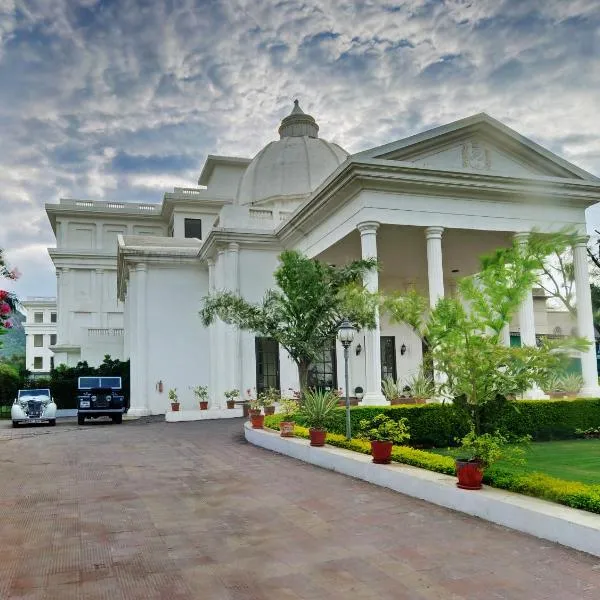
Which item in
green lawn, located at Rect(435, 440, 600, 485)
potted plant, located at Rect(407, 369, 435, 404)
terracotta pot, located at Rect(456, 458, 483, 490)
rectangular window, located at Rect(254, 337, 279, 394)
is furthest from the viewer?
rectangular window, located at Rect(254, 337, 279, 394)

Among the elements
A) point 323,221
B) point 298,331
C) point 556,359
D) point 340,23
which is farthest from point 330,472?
point 323,221

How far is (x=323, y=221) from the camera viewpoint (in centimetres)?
1933

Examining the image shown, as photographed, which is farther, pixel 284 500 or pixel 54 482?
pixel 54 482

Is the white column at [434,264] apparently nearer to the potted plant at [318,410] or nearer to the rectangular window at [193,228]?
the potted plant at [318,410]

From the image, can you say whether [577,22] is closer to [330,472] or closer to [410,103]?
[410,103]

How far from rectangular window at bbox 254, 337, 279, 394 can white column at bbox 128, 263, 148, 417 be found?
383cm

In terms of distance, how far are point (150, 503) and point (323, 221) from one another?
1309cm

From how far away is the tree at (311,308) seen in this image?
14.5 m

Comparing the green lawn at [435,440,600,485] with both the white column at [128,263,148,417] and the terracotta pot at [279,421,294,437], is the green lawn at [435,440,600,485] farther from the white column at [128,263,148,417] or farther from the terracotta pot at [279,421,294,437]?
the white column at [128,263,148,417]

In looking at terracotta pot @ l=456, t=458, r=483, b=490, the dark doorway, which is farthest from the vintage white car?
terracotta pot @ l=456, t=458, r=483, b=490

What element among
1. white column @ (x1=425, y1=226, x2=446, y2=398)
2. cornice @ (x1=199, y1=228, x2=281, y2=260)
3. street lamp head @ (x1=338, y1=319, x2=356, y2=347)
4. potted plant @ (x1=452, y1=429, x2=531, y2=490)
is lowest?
potted plant @ (x1=452, y1=429, x2=531, y2=490)

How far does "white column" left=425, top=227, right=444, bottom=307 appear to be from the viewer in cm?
1703

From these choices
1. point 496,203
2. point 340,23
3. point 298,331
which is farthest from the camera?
point 496,203

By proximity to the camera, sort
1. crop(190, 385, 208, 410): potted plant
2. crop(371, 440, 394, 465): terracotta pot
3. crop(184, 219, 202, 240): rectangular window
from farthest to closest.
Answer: crop(184, 219, 202, 240): rectangular window, crop(190, 385, 208, 410): potted plant, crop(371, 440, 394, 465): terracotta pot
